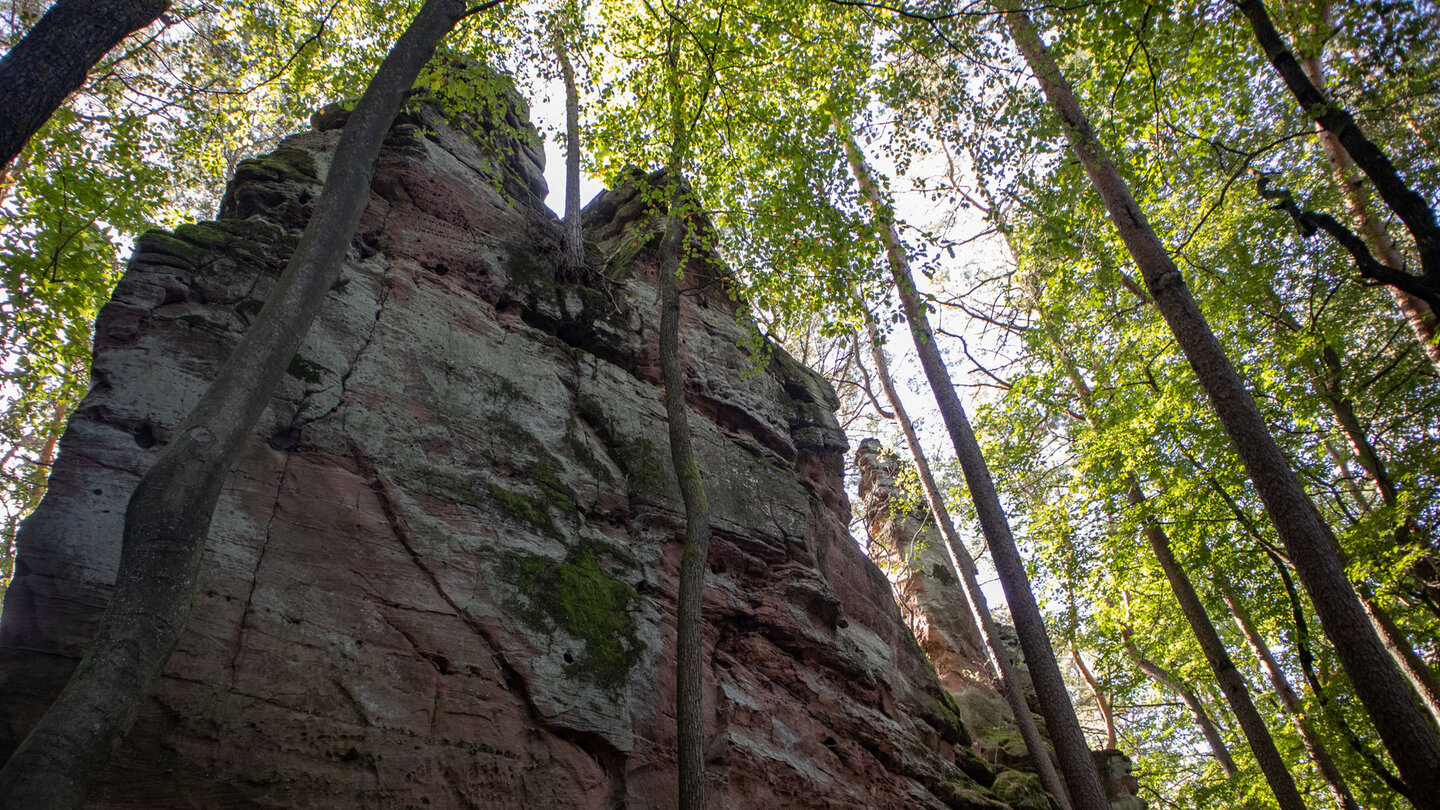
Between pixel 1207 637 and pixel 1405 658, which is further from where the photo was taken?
pixel 1207 637

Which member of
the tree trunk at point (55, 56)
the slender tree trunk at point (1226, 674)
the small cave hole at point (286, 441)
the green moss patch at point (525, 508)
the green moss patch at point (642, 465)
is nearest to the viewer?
the tree trunk at point (55, 56)

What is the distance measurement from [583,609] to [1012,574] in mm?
7208

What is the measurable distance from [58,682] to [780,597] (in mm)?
7680

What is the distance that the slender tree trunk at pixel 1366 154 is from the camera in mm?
5805

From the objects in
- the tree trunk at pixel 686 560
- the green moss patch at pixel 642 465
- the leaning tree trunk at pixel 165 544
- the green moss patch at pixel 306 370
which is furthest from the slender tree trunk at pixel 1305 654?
the green moss patch at pixel 306 370

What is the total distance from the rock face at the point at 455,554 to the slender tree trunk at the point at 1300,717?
6.34m

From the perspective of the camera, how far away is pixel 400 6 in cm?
1272

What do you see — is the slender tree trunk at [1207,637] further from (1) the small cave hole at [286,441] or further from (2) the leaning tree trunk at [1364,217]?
(1) the small cave hole at [286,441]

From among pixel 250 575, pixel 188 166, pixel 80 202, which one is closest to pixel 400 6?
pixel 80 202

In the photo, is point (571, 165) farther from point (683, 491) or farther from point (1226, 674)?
point (1226, 674)

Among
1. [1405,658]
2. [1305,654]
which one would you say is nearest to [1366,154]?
[1305,654]

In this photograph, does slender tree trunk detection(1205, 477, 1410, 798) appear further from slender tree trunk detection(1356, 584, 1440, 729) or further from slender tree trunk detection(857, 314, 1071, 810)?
slender tree trunk detection(857, 314, 1071, 810)

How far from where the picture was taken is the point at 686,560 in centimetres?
819

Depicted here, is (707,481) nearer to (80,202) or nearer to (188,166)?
(80,202)
